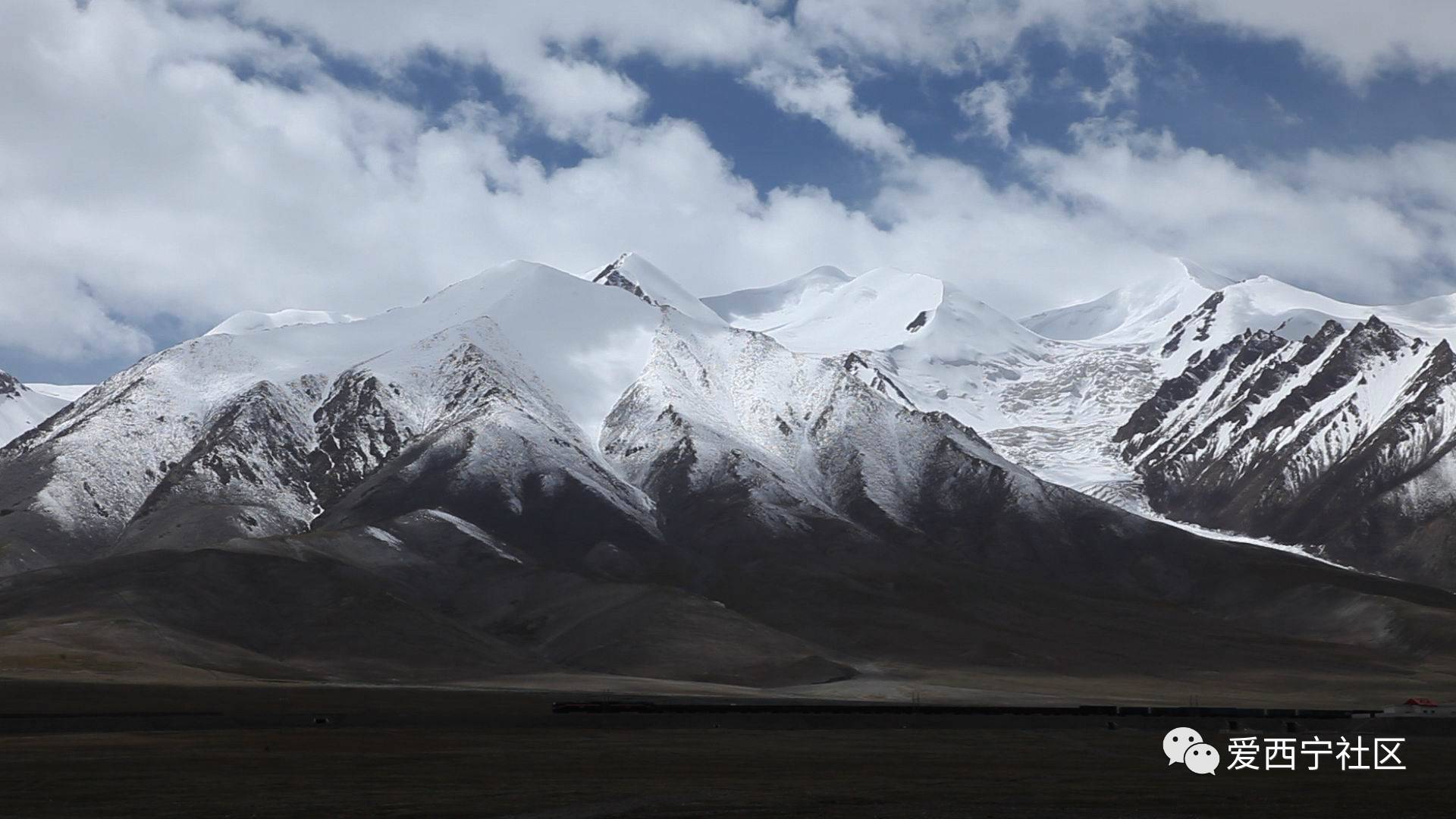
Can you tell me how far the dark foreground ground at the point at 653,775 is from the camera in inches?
2721

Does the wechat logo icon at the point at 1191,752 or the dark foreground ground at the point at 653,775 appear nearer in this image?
the dark foreground ground at the point at 653,775

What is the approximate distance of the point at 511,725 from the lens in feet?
380

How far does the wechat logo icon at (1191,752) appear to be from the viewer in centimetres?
8869

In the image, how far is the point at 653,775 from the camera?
272ft

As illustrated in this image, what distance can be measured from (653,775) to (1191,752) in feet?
105

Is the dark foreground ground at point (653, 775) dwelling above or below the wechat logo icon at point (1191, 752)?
below

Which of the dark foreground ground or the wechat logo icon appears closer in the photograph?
the dark foreground ground

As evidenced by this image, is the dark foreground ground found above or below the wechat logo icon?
below

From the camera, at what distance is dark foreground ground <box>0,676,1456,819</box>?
227 ft

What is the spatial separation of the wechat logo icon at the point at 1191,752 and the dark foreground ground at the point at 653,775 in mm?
1325

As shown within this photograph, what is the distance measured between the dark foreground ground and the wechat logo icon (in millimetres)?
1325

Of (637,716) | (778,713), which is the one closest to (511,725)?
(637,716)

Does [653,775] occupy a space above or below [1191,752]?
below

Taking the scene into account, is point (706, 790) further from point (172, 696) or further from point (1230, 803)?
point (172, 696)
